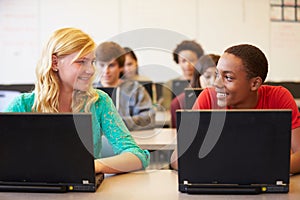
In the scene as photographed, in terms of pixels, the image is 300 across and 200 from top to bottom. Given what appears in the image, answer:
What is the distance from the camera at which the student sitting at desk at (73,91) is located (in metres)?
1.62

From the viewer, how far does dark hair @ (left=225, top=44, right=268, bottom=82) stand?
158cm

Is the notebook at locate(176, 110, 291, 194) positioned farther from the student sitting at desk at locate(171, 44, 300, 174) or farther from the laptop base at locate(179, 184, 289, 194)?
the student sitting at desk at locate(171, 44, 300, 174)

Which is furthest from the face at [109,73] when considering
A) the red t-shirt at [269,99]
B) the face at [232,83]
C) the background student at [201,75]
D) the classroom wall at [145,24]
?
the face at [232,83]

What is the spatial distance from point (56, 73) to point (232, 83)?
2.33ft

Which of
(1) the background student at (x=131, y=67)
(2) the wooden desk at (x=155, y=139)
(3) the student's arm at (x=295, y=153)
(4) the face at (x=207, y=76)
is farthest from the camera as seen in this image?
(1) the background student at (x=131, y=67)

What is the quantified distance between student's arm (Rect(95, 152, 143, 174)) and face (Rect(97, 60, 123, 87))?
1.59 meters

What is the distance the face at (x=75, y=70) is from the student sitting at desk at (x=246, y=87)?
0.48 m

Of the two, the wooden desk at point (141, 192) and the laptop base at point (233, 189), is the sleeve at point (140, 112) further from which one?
the laptop base at point (233, 189)

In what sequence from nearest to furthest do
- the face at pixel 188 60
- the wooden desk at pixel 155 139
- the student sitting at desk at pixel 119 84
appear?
the wooden desk at pixel 155 139
the student sitting at desk at pixel 119 84
the face at pixel 188 60

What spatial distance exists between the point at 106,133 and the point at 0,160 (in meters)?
0.50

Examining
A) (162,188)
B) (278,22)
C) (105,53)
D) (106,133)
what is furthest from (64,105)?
(278,22)

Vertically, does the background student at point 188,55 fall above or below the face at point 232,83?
above

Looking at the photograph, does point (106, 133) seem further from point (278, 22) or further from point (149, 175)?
point (278, 22)

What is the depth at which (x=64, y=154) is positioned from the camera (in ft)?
4.08
